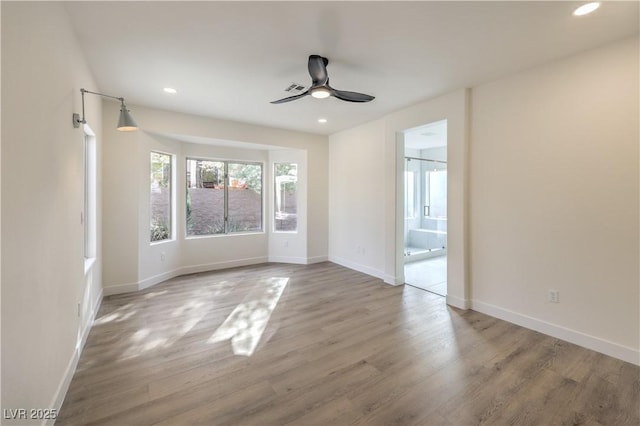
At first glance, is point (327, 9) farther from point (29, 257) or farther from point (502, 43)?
point (29, 257)

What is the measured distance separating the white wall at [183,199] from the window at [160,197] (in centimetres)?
15

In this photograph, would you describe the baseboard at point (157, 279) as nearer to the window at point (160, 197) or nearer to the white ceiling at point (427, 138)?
the window at point (160, 197)

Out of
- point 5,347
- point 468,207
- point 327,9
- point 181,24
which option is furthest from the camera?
point 468,207

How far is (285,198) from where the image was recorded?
5875 mm

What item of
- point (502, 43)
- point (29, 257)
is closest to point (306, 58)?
point (502, 43)

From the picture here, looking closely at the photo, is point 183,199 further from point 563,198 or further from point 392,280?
point 563,198

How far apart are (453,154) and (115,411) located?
156 inches

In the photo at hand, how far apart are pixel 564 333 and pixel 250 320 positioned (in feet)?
10.3

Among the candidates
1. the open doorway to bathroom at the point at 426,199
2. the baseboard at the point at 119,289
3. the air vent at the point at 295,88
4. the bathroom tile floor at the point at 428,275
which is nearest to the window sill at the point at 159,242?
the baseboard at the point at 119,289

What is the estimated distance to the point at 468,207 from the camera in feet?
11.1

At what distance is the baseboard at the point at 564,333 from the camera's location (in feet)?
7.50

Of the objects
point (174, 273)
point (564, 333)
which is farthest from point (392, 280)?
point (174, 273)

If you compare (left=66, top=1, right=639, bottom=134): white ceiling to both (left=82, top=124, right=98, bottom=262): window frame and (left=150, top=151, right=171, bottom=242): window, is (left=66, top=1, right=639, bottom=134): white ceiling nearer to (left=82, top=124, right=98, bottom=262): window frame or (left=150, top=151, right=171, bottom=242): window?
(left=82, top=124, right=98, bottom=262): window frame

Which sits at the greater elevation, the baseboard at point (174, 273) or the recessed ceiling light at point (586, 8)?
the recessed ceiling light at point (586, 8)
